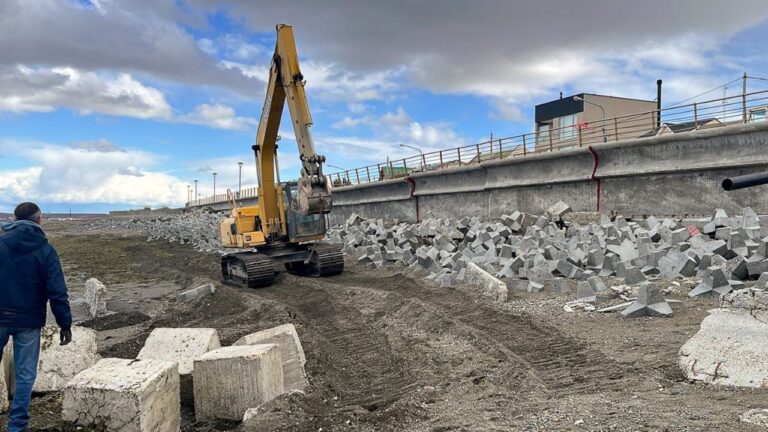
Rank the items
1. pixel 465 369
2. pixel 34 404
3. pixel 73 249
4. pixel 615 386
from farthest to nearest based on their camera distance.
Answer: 1. pixel 73 249
2. pixel 465 369
3. pixel 34 404
4. pixel 615 386

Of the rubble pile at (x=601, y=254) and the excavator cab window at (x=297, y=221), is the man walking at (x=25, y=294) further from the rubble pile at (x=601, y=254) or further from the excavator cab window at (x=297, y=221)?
the excavator cab window at (x=297, y=221)

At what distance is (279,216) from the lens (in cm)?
1461

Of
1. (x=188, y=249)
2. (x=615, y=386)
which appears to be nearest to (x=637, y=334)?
(x=615, y=386)

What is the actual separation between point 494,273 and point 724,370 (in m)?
6.27

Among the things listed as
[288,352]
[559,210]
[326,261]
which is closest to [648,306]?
[288,352]

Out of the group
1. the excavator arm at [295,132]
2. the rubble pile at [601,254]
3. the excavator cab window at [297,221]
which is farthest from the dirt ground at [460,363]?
Answer: the excavator cab window at [297,221]

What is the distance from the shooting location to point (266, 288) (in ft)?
44.6

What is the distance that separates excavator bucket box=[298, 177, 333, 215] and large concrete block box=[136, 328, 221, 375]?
615 centimetres

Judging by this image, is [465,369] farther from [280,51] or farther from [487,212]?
[487,212]

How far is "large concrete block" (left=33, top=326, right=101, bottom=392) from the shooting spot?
230 inches

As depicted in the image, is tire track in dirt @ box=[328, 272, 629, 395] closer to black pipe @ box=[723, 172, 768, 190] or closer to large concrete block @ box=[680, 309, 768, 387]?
large concrete block @ box=[680, 309, 768, 387]

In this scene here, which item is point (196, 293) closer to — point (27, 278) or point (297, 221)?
point (297, 221)

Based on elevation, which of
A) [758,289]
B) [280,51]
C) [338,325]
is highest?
[280,51]

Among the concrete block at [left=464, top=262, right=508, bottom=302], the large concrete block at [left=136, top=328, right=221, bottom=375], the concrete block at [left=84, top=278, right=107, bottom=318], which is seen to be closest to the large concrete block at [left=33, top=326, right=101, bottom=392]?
the large concrete block at [left=136, top=328, right=221, bottom=375]
